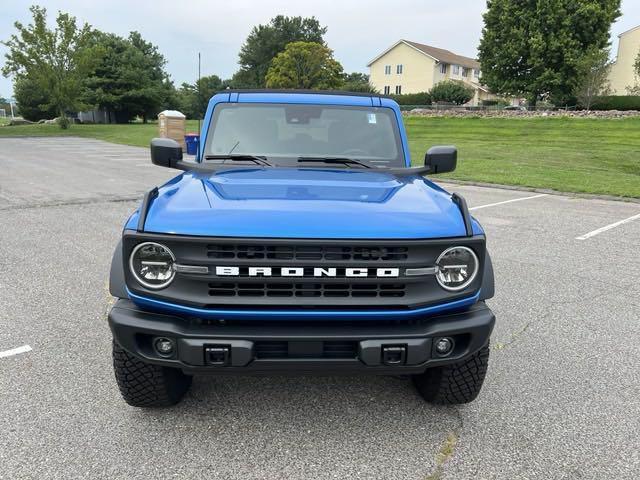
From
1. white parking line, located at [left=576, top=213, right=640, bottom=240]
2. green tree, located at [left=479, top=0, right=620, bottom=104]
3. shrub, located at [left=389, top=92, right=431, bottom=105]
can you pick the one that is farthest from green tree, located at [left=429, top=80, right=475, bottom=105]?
white parking line, located at [left=576, top=213, right=640, bottom=240]

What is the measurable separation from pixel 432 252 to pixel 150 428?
5.72 feet

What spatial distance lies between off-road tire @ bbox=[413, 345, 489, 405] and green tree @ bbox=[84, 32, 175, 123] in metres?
55.2

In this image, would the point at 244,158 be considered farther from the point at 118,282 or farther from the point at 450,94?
the point at 450,94

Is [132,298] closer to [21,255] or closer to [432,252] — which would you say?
[432,252]

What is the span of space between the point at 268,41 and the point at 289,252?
86731 mm

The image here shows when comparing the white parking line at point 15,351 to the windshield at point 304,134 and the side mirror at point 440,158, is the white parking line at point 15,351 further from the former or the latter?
the side mirror at point 440,158

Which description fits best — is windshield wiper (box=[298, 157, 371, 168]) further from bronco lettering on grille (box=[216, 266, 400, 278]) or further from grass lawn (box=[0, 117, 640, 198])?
grass lawn (box=[0, 117, 640, 198])

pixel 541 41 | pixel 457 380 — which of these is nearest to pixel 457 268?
pixel 457 380

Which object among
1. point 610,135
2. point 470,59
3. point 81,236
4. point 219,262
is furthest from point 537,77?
point 219,262

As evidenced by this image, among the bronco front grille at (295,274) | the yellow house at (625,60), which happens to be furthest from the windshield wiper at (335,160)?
the yellow house at (625,60)

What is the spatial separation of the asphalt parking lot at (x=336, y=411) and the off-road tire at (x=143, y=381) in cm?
12

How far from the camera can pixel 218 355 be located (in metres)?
2.33

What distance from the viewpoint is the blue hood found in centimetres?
235

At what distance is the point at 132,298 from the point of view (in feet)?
8.02
